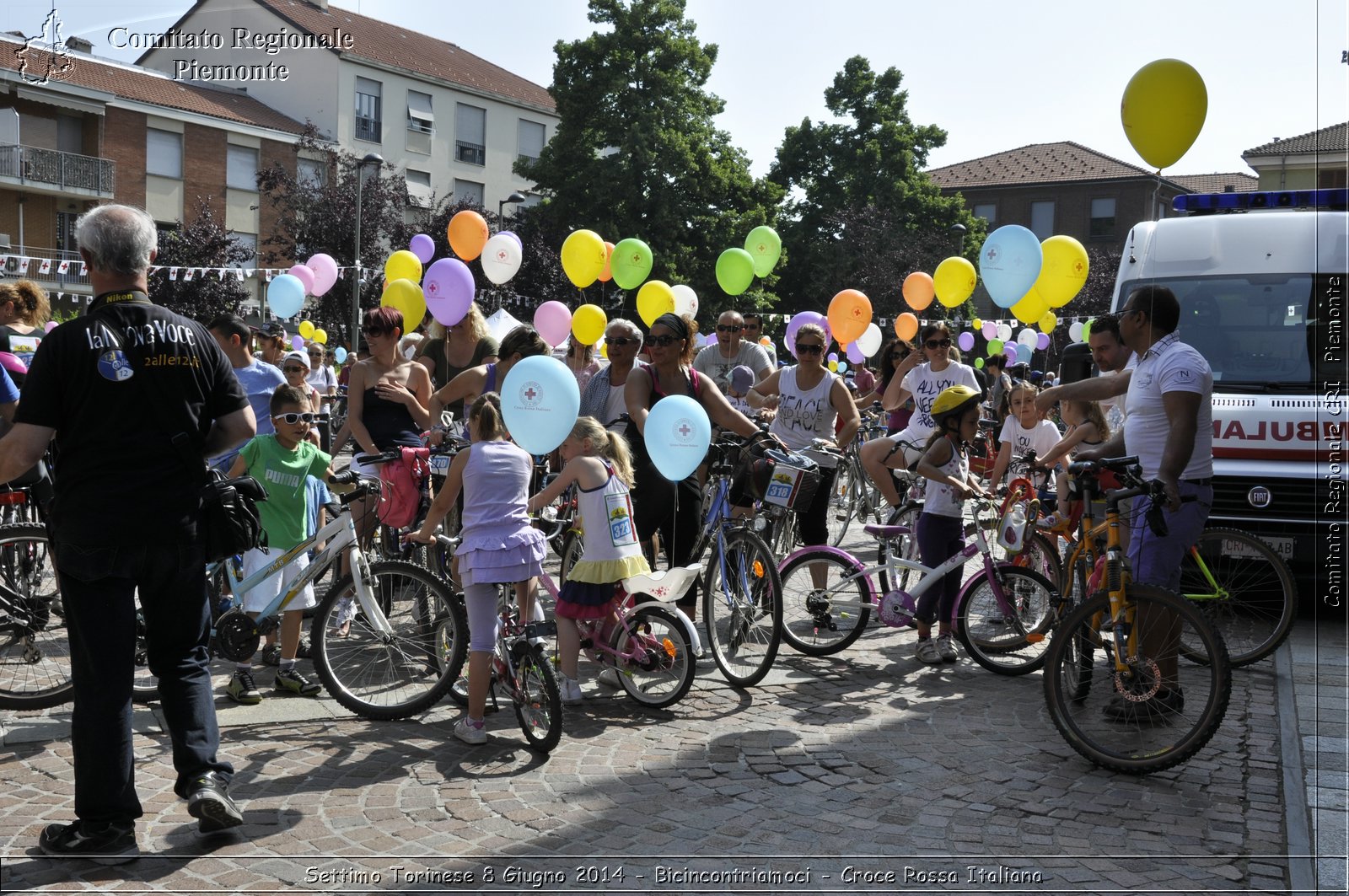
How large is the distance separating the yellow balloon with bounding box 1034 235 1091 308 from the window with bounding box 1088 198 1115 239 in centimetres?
5023

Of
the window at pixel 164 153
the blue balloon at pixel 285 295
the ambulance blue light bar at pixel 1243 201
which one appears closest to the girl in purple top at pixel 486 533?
the ambulance blue light bar at pixel 1243 201

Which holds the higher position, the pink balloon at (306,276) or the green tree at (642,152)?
the green tree at (642,152)

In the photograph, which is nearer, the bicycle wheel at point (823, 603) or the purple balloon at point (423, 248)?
the bicycle wheel at point (823, 603)

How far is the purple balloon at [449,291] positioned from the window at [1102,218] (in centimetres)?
5334

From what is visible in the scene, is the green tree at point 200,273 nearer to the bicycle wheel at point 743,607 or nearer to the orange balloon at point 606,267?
the orange balloon at point 606,267

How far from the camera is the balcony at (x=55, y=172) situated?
112 ft

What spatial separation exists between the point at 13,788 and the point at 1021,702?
457cm

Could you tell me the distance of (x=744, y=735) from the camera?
532cm

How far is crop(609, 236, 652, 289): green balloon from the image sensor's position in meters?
12.4

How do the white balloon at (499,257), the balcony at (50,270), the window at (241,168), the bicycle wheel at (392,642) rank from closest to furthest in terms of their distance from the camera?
the bicycle wheel at (392,642), the white balloon at (499,257), the balcony at (50,270), the window at (241,168)

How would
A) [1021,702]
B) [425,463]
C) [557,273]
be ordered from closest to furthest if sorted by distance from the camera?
[1021,702] → [425,463] → [557,273]

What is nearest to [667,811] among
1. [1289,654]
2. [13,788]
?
[13,788]

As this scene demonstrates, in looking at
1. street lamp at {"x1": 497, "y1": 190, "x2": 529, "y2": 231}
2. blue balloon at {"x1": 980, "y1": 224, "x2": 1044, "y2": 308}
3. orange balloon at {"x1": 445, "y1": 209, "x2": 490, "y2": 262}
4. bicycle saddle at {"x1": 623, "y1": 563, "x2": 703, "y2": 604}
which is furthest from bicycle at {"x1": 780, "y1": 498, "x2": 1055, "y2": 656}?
street lamp at {"x1": 497, "y1": 190, "x2": 529, "y2": 231}

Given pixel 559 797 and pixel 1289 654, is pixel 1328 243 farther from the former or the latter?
pixel 559 797
